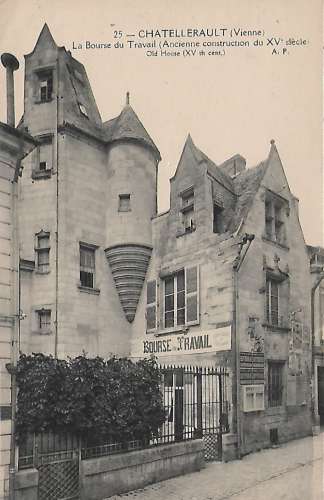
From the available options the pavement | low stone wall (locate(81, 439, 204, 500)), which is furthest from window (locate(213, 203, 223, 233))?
the pavement

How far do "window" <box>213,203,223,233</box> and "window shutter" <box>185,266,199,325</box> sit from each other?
854mm

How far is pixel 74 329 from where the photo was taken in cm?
993

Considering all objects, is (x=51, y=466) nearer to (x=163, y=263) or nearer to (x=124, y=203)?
(x=163, y=263)

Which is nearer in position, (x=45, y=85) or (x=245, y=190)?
(x=45, y=85)

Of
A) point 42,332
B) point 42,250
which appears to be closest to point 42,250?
point 42,250

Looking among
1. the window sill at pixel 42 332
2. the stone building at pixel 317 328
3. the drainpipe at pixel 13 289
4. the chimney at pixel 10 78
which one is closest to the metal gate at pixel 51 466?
the drainpipe at pixel 13 289

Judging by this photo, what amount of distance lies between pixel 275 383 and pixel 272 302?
1549 mm

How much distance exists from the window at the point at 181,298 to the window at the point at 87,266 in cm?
157

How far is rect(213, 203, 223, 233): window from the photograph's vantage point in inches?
403

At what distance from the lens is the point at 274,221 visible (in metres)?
10.4

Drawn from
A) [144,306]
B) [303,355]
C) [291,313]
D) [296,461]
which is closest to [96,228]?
[144,306]

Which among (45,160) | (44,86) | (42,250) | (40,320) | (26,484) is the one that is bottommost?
(26,484)

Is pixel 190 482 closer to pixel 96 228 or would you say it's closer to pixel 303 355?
pixel 303 355

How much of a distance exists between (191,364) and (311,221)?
3.96 metres
